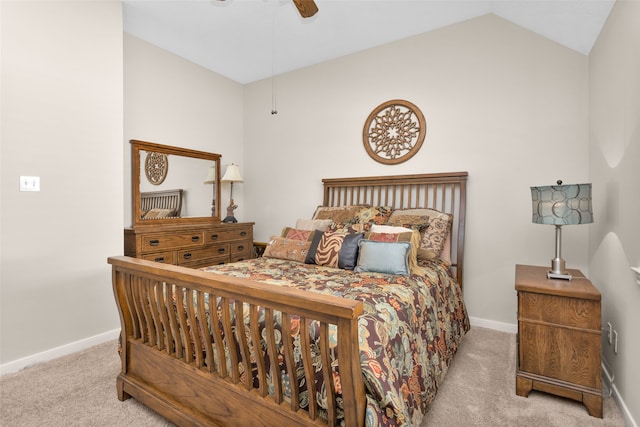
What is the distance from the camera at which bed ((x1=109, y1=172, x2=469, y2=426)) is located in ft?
3.62

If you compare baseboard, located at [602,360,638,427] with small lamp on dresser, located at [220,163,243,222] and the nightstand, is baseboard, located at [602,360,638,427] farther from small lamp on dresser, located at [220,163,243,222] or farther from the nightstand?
small lamp on dresser, located at [220,163,243,222]

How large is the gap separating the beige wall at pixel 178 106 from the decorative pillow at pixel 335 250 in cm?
201

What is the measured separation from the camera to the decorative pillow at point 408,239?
233cm

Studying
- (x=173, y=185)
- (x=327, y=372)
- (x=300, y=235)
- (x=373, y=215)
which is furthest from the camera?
(x=173, y=185)

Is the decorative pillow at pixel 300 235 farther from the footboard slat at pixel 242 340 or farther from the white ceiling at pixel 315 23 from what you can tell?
the white ceiling at pixel 315 23

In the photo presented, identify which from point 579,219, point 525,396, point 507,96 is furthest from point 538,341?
point 507,96

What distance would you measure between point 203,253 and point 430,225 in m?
2.35

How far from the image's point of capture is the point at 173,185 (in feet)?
11.8

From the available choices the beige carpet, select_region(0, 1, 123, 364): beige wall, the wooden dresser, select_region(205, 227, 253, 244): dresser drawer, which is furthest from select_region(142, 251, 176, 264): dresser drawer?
the beige carpet

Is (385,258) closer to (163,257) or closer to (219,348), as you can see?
(219,348)

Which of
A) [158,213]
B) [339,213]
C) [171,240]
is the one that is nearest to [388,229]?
[339,213]

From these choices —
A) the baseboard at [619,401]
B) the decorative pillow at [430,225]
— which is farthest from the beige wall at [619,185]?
the decorative pillow at [430,225]

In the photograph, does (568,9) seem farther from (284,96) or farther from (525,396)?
(284,96)

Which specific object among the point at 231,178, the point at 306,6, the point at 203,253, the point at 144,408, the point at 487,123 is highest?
the point at 306,6
